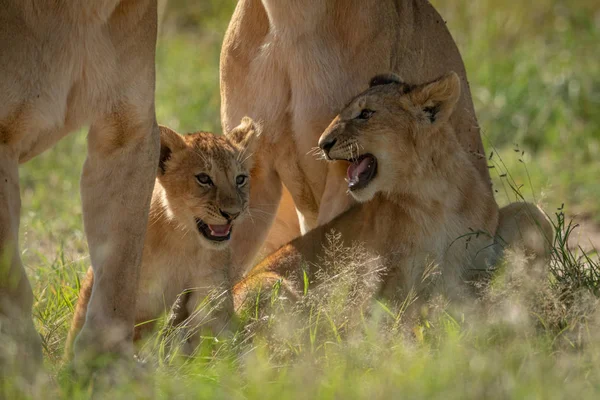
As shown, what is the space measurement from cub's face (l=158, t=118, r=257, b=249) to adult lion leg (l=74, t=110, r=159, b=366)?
0.64 m

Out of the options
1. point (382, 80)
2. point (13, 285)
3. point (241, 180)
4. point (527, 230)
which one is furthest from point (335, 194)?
point (13, 285)

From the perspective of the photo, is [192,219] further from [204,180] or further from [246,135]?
[246,135]

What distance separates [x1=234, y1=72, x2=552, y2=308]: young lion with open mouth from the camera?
4430mm

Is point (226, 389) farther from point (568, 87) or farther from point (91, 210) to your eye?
point (568, 87)

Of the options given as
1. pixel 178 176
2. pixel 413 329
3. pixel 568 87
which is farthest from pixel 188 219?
pixel 568 87

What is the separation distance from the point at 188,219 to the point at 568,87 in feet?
16.7

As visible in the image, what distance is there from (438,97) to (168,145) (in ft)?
3.65

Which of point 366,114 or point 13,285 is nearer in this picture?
point 13,285

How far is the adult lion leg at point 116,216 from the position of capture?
3664 millimetres

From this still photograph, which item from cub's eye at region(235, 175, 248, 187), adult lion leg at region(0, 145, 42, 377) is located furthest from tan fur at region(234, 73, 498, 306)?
adult lion leg at region(0, 145, 42, 377)

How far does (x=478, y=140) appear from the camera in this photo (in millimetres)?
5141

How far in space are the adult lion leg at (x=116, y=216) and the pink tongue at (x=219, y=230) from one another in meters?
0.69

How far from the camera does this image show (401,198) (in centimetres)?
461

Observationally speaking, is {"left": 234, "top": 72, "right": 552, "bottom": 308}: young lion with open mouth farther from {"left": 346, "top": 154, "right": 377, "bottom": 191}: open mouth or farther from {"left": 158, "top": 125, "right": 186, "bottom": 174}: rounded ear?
{"left": 158, "top": 125, "right": 186, "bottom": 174}: rounded ear
